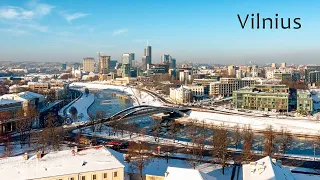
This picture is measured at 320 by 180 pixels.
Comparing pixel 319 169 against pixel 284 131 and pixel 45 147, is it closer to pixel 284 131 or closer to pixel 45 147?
pixel 284 131

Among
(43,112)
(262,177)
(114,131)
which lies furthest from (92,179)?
(43,112)

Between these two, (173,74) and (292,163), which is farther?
(173,74)

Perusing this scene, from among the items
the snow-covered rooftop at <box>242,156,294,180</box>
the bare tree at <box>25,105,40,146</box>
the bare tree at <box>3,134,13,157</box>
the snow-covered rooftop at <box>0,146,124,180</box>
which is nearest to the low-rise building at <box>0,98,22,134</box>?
the bare tree at <box>25,105,40,146</box>

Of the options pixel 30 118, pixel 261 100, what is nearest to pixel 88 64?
pixel 261 100

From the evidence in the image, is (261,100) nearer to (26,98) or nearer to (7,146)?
(26,98)

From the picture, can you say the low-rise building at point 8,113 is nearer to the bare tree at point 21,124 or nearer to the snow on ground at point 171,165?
the bare tree at point 21,124

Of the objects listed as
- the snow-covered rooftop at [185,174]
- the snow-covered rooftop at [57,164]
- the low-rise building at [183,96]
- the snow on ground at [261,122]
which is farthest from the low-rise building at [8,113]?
the low-rise building at [183,96]

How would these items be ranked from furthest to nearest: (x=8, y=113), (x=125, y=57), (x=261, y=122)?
(x=125, y=57) → (x=8, y=113) → (x=261, y=122)
